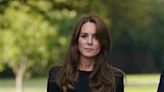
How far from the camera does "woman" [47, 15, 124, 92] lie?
5.15 metres

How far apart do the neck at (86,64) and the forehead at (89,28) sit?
0.22 meters

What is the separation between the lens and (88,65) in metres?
5.21

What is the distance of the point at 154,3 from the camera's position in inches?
2554

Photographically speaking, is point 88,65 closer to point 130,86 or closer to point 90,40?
point 90,40

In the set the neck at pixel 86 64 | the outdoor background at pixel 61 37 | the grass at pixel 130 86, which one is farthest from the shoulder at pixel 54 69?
the grass at pixel 130 86

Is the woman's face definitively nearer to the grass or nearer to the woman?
the woman

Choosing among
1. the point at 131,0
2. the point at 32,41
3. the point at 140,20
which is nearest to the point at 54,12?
the point at 131,0

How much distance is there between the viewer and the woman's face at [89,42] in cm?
514

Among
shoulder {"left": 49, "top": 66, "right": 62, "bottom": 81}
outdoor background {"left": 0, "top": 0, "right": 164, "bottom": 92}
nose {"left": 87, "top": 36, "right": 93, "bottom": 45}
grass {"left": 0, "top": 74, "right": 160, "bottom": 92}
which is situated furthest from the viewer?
grass {"left": 0, "top": 74, "right": 160, "bottom": 92}

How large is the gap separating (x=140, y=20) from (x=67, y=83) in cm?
3385

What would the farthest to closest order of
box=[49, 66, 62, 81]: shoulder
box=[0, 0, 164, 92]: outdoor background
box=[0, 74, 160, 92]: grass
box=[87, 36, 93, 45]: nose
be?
box=[0, 74, 160, 92]: grass → box=[0, 0, 164, 92]: outdoor background → box=[49, 66, 62, 81]: shoulder → box=[87, 36, 93, 45]: nose

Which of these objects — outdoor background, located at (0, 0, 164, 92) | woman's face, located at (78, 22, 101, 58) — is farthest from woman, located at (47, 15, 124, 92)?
outdoor background, located at (0, 0, 164, 92)

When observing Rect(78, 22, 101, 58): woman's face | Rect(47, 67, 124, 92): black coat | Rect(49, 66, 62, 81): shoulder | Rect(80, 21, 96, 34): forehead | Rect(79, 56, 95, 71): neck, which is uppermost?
Rect(80, 21, 96, 34): forehead

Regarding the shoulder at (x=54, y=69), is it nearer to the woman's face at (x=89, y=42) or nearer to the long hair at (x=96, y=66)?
the long hair at (x=96, y=66)
